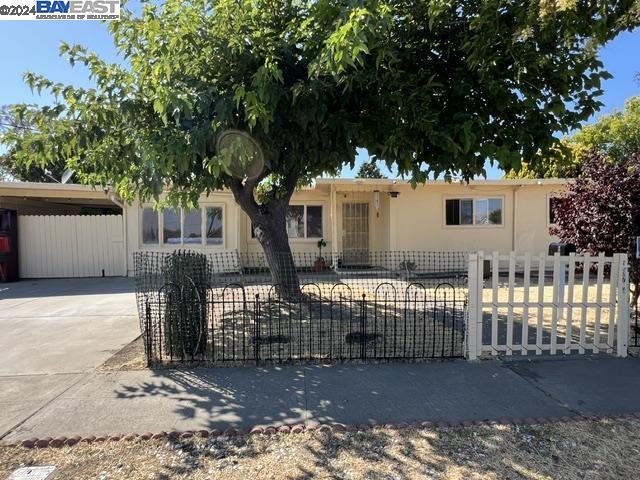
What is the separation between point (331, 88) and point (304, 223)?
34.5ft

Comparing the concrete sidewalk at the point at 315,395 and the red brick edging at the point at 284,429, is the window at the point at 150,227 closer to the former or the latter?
the concrete sidewalk at the point at 315,395

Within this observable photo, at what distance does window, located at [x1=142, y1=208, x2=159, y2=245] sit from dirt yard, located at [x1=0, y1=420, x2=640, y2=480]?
11.3m

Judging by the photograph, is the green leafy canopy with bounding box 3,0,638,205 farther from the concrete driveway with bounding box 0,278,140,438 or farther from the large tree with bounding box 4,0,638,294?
the concrete driveway with bounding box 0,278,140,438

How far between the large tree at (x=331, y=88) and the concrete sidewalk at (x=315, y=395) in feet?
7.20

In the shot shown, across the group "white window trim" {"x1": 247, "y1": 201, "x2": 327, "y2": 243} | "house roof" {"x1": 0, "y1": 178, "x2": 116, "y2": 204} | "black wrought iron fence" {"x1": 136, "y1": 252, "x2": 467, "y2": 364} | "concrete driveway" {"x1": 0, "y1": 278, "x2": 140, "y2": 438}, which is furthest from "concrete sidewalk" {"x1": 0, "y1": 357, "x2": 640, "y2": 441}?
"white window trim" {"x1": 247, "y1": 201, "x2": 327, "y2": 243}

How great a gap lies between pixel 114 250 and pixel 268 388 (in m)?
11.4

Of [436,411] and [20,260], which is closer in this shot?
[436,411]

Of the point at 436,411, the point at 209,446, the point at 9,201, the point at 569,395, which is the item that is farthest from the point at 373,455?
the point at 9,201

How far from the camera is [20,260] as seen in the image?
13.6 metres

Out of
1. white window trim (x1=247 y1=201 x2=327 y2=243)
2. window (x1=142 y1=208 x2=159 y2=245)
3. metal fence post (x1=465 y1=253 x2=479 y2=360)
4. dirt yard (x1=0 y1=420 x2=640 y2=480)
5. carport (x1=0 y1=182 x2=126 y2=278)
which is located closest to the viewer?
dirt yard (x1=0 y1=420 x2=640 y2=480)

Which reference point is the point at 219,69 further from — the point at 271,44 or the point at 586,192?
the point at 586,192

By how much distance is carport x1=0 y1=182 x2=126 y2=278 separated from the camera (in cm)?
1359

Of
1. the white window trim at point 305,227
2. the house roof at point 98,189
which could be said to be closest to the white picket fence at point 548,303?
the house roof at point 98,189

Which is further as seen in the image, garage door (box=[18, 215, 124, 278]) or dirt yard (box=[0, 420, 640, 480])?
garage door (box=[18, 215, 124, 278])
